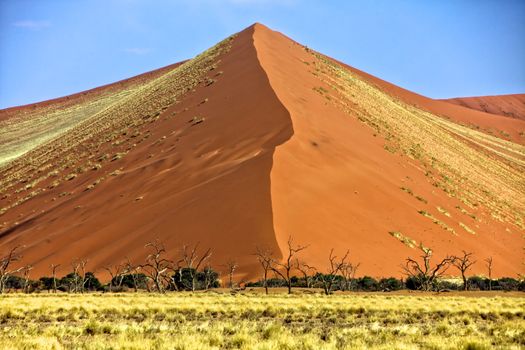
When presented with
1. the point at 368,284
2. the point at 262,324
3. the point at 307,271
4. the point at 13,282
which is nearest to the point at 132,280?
the point at 13,282

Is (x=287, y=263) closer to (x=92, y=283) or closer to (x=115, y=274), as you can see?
(x=115, y=274)

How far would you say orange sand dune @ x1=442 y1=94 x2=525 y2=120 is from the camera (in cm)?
16838

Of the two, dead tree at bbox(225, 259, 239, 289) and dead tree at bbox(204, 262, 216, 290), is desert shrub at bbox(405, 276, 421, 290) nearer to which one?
dead tree at bbox(225, 259, 239, 289)

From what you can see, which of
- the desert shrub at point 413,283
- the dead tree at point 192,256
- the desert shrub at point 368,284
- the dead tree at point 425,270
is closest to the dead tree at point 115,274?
the dead tree at point 192,256

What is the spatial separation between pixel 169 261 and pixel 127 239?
4735 mm

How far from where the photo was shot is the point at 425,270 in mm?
32094

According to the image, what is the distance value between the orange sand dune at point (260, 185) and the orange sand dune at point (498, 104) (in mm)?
103621

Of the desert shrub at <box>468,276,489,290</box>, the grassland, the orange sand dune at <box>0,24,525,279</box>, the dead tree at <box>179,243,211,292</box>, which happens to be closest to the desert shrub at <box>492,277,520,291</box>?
the desert shrub at <box>468,276,489,290</box>

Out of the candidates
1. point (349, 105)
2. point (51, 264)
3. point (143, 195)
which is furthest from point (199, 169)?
point (349, 105)

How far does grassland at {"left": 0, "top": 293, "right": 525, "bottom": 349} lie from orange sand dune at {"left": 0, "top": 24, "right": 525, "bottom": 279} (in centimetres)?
1082

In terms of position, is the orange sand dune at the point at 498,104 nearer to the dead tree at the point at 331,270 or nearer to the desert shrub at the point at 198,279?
the dead tree at the point at 331,270

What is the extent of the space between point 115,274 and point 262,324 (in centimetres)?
2000

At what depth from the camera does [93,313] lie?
19344 mm

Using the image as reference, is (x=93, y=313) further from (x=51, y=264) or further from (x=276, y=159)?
(x=276, y=159)
